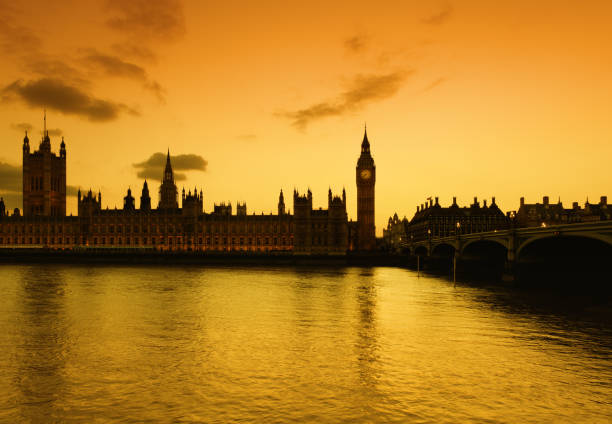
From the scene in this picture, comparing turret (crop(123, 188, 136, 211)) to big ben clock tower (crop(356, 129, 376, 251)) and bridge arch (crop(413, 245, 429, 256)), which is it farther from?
bridge arch (crop(413, 245, 429, 256))

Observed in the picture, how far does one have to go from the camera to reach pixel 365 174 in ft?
512

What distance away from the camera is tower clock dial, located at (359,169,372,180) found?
509 feet

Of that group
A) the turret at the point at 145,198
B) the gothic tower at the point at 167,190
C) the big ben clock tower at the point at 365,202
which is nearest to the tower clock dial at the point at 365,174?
the big ben clock tower at the point at 365,202

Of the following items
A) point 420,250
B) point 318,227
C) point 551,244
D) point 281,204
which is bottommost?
point 420,250

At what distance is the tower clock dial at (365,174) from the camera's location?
155m

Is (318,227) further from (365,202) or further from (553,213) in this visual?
(553,213)

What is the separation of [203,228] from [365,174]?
4995 centimetres

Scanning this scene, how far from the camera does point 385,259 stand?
9981cm

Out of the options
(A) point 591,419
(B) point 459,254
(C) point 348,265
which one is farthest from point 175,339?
(C) point 348,265

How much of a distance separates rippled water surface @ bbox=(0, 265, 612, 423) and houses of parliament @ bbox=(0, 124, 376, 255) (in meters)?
97.1

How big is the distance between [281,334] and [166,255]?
3283 inches

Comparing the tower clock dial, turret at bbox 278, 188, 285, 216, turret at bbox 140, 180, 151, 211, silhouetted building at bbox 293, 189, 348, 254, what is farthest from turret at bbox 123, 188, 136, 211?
the tower clock dial

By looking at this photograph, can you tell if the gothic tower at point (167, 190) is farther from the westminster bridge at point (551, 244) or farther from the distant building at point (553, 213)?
the westminster bridge at point (551, 244)

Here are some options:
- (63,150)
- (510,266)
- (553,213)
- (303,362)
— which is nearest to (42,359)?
(303,362)
